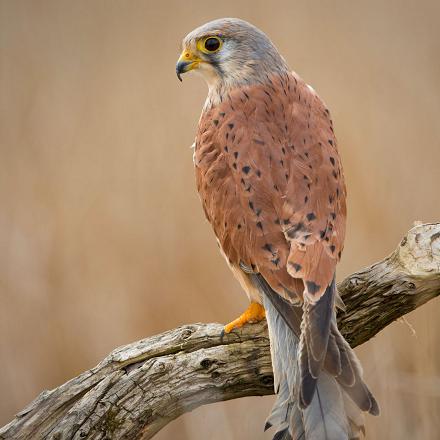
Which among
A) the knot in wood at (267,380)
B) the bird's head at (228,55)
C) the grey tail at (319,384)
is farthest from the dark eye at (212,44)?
the knot in wood at (267,380)

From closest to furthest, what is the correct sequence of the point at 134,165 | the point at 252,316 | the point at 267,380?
1. the point at 267,380
2. the point at 252,316
3. the point at 134,165

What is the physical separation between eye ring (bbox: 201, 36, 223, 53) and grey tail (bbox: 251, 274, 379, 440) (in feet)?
4.86

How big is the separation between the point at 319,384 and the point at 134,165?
2766 millimetres

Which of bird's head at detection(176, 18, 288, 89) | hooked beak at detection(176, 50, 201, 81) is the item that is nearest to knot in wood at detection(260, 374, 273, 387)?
bird's head at detection(176, 18, 288, 89)

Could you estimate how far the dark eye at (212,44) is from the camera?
12.9 ft

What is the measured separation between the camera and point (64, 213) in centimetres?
532

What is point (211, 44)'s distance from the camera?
395cm

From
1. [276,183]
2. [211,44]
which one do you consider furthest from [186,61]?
[276,183]

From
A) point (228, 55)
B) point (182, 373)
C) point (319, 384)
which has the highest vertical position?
point (228, 55)

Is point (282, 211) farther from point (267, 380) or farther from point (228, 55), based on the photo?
point (228, 55)

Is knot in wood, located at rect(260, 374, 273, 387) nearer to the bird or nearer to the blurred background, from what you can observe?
the bird

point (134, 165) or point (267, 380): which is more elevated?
point (134, 165)

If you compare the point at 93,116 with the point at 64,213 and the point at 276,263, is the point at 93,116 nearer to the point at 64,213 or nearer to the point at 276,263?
the point at 64,213

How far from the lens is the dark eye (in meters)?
3.94
